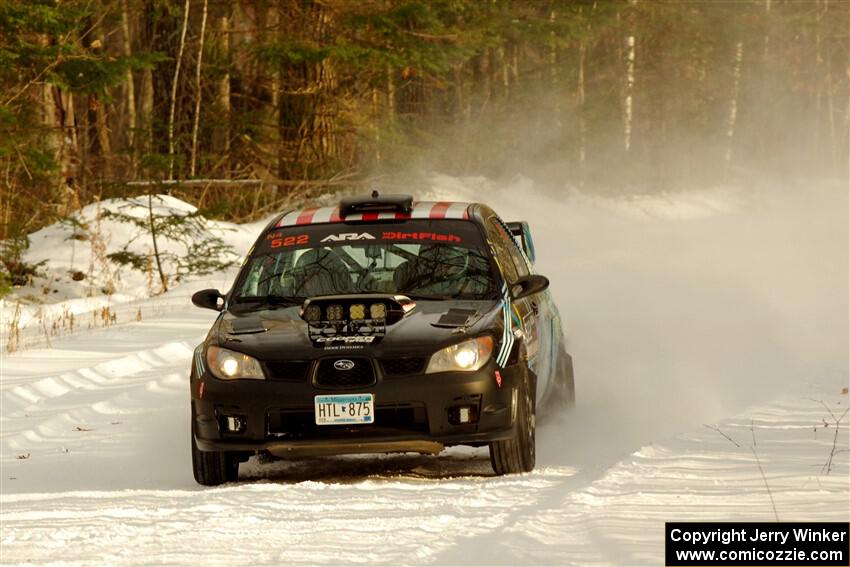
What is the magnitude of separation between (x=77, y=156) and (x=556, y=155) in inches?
936

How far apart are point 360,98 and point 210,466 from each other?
73.8ft

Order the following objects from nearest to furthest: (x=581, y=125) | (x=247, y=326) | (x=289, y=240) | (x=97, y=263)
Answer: (x=247, y=326) < (x=289, y=240) < (x=97, y=263) < (x=581, y=125)

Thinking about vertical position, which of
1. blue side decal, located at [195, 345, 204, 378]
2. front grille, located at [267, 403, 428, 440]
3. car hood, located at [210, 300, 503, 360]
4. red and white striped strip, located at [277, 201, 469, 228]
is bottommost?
front grille, located at [267, 403, 428, 440]

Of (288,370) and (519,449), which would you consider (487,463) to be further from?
(288,370)

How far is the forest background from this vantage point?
21.1m

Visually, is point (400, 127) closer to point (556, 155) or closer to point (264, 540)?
point (556, 155)

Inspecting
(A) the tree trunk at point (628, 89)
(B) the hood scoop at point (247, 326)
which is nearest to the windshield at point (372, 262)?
(B) the hood scoop at point (247, 326)

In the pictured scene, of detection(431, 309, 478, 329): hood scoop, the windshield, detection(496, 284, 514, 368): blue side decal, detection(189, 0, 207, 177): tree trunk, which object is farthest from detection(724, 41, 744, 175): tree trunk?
detection(431, 309, 478, 329): hood scoop

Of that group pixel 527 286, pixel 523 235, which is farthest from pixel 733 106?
pixel 527 286

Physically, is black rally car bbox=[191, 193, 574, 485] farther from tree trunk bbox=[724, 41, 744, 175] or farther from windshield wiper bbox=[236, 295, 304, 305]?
tree trunk bbox=[724, 41, 744, 175]

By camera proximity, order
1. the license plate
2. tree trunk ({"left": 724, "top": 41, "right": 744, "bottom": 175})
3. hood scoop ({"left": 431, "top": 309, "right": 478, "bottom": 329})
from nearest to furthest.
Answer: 1. the license plate
2. hood scoop ({"left": 431, "top": 309, "right": 478, "bottom": 329})
3. tree trunk ({"left": 724, "top": 41, "right": 744, "bottom": 175})

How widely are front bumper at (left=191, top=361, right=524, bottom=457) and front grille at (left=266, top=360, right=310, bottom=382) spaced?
Result: 0.04 metres

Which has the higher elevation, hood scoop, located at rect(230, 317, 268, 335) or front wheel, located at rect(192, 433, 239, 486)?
hood scoop, located at rect(230, 317, 268, 335)

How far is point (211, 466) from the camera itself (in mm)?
8375
